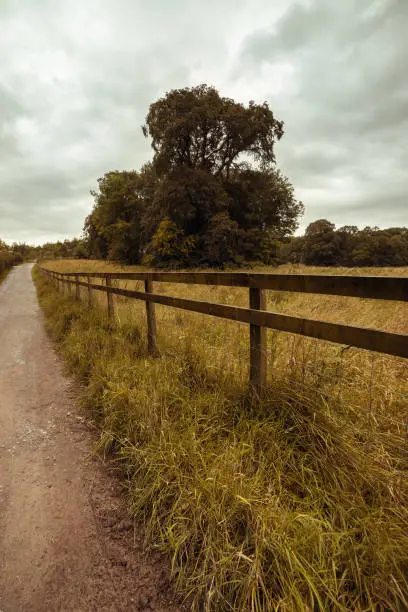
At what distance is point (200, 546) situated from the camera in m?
1.67

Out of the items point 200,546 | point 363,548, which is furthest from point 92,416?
point 363,548

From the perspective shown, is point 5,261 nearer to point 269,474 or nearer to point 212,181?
point 212,181

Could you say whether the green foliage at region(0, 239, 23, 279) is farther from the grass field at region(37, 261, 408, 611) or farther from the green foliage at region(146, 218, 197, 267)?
the grass field at region(37, 261, 408, 611)

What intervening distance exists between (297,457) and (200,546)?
0.85 meters

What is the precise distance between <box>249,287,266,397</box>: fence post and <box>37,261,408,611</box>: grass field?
137 mm

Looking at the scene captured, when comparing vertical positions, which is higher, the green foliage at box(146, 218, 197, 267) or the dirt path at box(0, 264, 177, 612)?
the green foliage at box(146, 218, 197, 267)

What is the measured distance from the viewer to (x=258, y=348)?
2566mm

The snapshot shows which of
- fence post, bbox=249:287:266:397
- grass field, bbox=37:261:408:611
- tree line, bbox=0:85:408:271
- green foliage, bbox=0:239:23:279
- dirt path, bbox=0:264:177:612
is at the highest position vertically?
tree line, bbox=0:85:408:271

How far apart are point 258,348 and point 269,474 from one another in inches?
37.5

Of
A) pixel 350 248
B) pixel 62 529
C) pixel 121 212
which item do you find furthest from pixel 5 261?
pixel 350 248

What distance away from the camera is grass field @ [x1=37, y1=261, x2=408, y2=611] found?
1408 millimetres

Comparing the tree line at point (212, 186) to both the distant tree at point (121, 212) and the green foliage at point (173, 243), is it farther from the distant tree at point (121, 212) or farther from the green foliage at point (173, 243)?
the distant tree at point (121, 212)

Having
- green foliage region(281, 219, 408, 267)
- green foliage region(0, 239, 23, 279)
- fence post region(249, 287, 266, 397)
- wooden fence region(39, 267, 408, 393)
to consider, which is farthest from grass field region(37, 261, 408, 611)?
green foliage region(281, 219, 408, 267)

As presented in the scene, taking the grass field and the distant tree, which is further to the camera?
the distant tree
